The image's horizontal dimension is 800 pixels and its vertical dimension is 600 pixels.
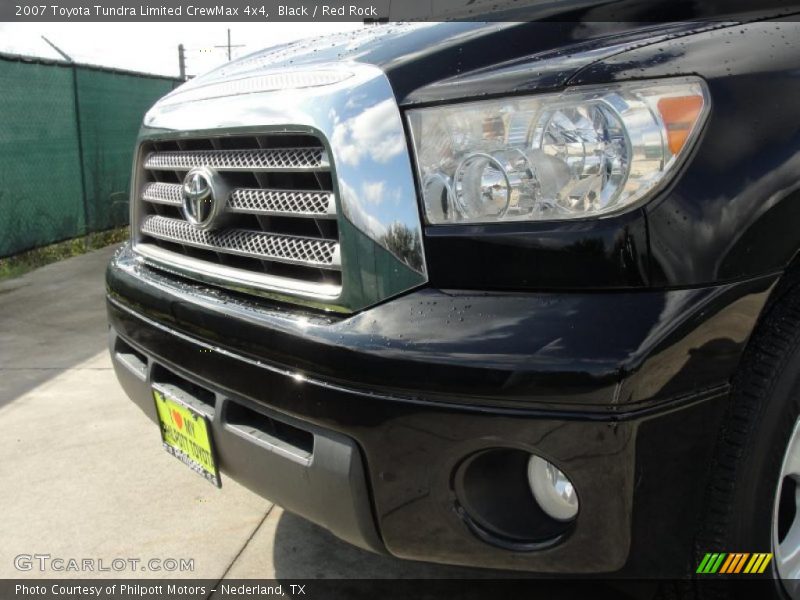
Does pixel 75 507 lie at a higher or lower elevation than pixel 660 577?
lower

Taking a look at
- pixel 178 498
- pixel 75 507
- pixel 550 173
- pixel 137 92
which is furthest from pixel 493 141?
pixel 137 92

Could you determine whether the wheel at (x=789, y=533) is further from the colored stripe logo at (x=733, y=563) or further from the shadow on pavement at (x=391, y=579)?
the shadow on pavement at (x=391, y=579)

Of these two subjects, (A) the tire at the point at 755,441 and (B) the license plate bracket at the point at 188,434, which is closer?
(A) the tire at the point at 755,441

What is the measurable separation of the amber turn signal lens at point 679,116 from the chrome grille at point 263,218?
70 centimetres

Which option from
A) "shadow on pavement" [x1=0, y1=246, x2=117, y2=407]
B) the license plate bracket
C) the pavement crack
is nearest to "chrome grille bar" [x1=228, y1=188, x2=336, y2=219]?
the license plate bracket

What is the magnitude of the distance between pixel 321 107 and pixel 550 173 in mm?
563

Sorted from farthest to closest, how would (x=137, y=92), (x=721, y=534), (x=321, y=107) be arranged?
(x=137, y=92) < (x=321, y=107) < (x=721, y=534)

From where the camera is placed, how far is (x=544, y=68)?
4.98 feet

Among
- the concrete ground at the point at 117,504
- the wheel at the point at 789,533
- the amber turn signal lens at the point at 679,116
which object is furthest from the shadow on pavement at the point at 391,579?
the amber turn signal lens at the point at 679,116

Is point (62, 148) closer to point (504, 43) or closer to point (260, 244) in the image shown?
point (260, 244)

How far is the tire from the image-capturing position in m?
1.48

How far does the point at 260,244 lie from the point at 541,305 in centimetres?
85

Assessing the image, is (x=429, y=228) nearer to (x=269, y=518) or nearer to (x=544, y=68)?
(x=544, y=68)

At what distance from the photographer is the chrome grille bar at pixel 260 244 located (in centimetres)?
177
